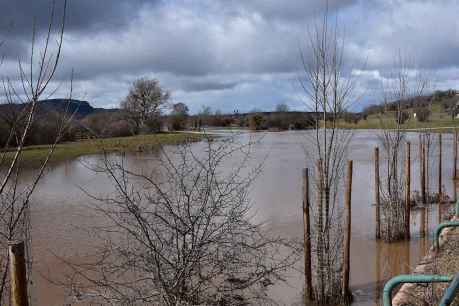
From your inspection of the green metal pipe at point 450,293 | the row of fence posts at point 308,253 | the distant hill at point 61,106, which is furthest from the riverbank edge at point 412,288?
the distant hill at point 61,106

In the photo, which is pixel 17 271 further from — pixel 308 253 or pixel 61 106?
pixel 308 253

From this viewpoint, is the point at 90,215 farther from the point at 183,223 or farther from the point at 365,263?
the point at 183,223

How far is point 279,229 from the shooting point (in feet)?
39.4

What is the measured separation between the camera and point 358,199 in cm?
1546

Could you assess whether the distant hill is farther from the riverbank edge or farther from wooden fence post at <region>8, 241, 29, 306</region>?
the riverbank edge

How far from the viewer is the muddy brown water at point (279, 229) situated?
8227 mm

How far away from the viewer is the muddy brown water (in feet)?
27.0

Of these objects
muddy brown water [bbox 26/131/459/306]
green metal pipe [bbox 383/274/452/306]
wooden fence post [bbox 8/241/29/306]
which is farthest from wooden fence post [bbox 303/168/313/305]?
wooden fence post [bbox 8/241/29/306]

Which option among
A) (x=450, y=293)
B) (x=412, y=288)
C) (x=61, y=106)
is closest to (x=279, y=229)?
(x=412, y=288)

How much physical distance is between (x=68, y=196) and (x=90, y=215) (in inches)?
205

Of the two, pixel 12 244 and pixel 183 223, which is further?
pixel 183 223

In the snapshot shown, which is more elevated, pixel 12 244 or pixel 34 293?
pixel 12 244

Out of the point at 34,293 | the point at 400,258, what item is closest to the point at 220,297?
the point at 34,293

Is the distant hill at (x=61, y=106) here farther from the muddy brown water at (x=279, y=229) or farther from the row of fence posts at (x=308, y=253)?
the row of fence posts at (x=308, y=253)
